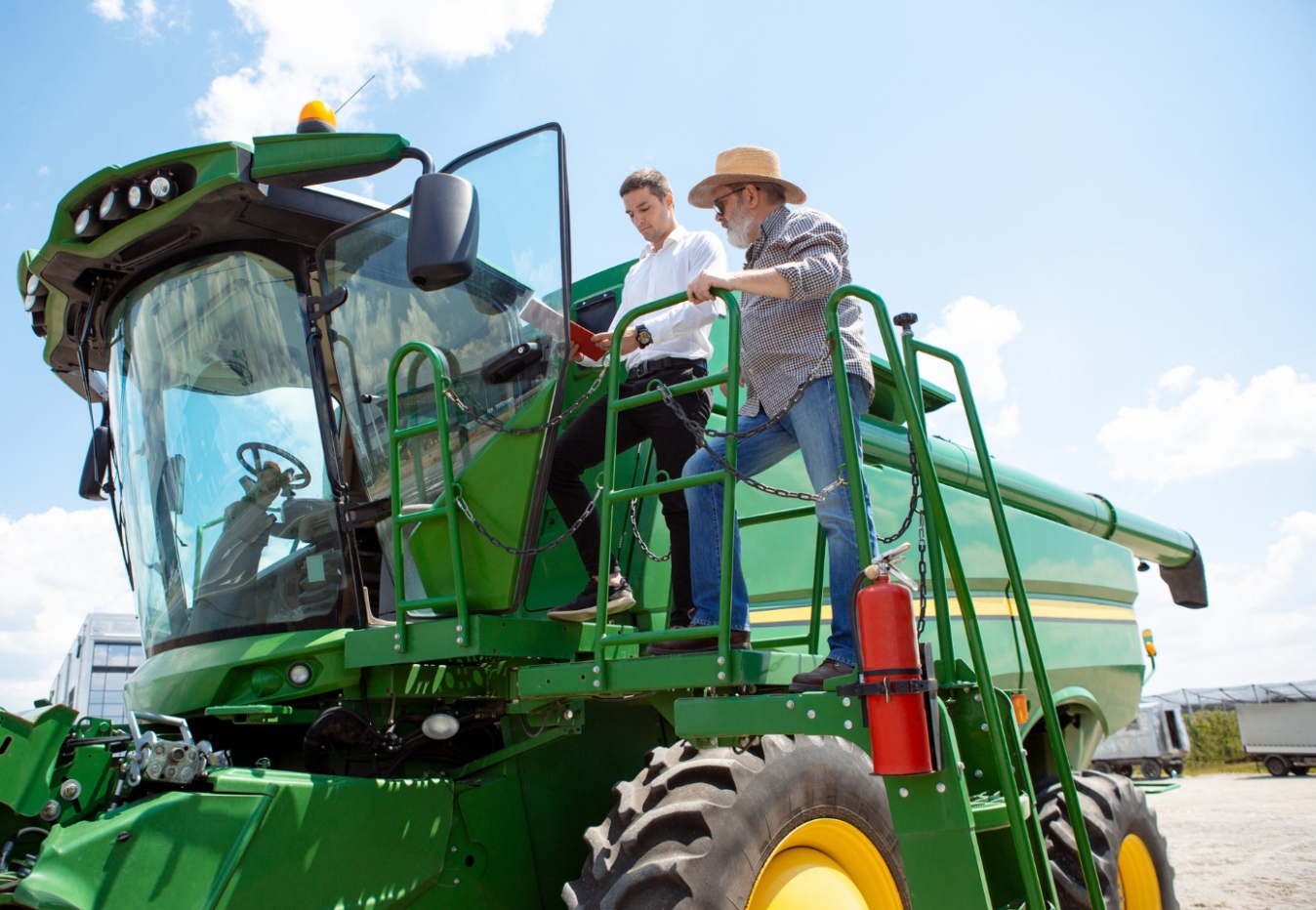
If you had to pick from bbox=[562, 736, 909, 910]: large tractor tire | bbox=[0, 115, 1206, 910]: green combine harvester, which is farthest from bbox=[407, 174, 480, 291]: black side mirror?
bbox=[562, 736, 909, 910]: large tractor tire

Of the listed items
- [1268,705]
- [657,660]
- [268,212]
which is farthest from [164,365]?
[1268,705]

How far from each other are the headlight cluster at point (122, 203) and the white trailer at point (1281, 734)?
26313 millimetres

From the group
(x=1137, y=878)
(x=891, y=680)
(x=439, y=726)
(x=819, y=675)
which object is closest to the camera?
(x=891, y=680)

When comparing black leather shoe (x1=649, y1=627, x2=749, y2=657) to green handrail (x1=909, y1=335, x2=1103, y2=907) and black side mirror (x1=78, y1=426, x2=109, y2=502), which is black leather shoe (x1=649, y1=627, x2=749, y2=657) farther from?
black side mirror (x1=78, y1=426, x2=109, y2=502)

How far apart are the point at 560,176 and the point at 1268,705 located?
25.8m

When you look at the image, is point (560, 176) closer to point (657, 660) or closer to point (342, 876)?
point (657, 660)

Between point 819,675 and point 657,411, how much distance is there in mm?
1165

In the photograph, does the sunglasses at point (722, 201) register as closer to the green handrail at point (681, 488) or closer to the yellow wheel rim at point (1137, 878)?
the green handrail at point (681, 488)

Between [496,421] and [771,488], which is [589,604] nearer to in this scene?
[496,421]

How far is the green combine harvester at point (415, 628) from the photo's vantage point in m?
2.81

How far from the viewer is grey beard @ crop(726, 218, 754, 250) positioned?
356 centimetres

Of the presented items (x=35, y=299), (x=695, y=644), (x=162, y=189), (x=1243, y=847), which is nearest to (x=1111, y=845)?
(x=695, y=644)

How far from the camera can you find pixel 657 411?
3576 millimetres

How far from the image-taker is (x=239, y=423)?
12.0ft
